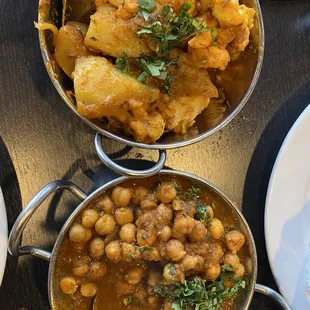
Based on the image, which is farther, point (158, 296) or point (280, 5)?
point (280, 5)

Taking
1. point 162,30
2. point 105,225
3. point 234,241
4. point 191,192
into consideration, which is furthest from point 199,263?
point 162,30

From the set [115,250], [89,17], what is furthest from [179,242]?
[89,17]

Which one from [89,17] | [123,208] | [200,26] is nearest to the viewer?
[200,26]

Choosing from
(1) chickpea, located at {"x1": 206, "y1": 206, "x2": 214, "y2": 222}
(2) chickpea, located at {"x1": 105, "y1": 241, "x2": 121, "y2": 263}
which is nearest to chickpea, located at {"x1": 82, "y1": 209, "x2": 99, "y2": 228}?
(2) chickpea, located at {"x1": 105, "y1": 241, "x2": 121, "y2": 263}

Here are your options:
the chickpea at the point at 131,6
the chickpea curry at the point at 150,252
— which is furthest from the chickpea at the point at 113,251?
the chickpea at the point at 131,6

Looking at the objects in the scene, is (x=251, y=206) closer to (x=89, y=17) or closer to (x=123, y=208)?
(x=123, y=208)

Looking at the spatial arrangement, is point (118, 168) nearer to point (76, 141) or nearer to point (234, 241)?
point (76, 141)
